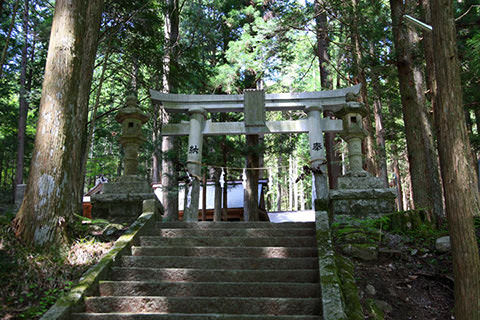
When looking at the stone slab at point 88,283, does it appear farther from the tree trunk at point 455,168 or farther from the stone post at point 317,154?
the tree trunk at point 455,168

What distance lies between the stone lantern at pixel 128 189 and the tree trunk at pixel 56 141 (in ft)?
6.52

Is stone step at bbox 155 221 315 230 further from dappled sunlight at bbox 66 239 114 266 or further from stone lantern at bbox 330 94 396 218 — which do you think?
stone lantern at bbox 330 94 396 218

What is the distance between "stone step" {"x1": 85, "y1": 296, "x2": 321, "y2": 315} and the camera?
4430mm

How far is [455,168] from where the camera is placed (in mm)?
4551

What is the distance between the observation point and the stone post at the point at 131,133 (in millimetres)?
8273

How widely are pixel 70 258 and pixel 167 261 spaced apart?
1.49 metres

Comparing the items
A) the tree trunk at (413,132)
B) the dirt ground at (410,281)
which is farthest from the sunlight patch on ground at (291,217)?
the dirt ground at (410,281)

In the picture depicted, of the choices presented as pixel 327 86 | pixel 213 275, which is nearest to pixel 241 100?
pixel 213 275

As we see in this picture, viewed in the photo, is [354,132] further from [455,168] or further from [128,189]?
[128,189]

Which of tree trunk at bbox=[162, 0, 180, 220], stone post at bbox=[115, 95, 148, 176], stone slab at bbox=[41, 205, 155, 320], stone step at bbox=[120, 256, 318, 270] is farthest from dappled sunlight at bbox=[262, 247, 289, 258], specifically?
tree trunk at bbox=[162, 0, 180, 220]

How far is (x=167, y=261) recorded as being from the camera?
5520mm

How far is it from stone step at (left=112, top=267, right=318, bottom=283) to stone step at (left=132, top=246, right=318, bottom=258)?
545 millimetres

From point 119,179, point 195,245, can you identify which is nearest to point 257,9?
point 119,179

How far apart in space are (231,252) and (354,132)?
14.0 ft
